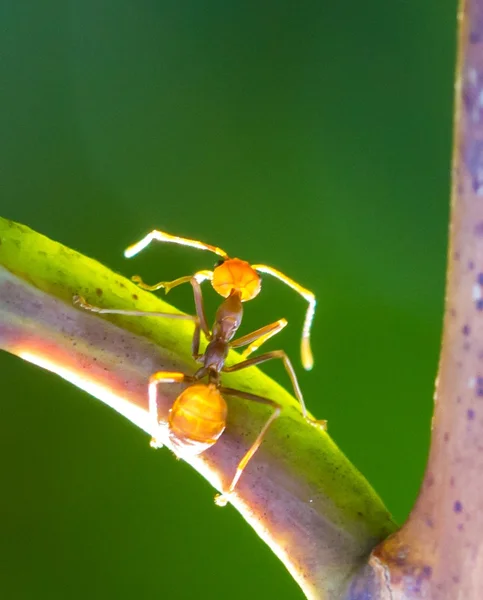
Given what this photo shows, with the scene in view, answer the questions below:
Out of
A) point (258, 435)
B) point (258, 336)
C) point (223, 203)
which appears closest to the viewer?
point (258, 435)

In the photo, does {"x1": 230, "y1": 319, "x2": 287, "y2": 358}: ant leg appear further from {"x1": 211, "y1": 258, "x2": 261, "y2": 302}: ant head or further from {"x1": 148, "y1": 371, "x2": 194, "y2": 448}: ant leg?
{"x1": 148, "y1": 371, "x2": 194, "y2": 448}: ant leg

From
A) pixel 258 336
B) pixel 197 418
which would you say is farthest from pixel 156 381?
pixel 258 336

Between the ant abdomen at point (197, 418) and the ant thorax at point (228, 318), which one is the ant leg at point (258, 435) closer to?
the ant abdomen at point (197, 418)

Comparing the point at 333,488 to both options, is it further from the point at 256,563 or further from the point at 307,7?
the point at 307,7

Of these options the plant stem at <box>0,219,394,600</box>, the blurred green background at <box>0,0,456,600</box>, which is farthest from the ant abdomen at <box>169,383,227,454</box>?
the blurred green background at <box>0,0,456,600</box>

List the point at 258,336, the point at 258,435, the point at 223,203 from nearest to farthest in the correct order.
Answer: the point at 258,435 < the point at 258,336 < the point at 223,203

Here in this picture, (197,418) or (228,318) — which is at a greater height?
(228,318)

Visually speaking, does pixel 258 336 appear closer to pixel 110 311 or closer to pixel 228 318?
pixel 228 318

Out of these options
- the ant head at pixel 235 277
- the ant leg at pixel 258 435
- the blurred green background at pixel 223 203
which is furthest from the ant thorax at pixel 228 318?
the blurred green background at pixel 223 203
